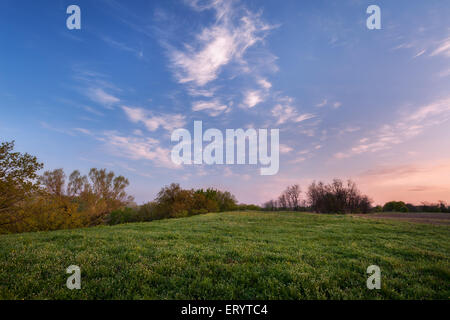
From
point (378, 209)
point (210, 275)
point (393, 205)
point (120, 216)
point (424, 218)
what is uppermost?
point (210, 275)

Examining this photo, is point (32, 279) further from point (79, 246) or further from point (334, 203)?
point (334, 203)

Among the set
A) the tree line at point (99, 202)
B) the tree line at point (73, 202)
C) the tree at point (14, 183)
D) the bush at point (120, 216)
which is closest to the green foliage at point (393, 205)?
the tree line at point (99, 202)

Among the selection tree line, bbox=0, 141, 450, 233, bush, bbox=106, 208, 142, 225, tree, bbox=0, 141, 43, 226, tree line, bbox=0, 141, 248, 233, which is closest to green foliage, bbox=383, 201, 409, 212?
tree line, bbox=0, 141, 450, 233

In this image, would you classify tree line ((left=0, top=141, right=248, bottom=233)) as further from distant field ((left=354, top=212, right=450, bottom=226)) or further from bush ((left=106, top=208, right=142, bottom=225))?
distant field ((left=354, top=212, right=450, bottom=226))

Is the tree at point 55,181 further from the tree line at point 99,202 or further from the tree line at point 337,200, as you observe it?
the tree line at point 337,200

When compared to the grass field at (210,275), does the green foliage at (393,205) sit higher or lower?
lower

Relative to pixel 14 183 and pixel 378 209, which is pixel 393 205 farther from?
pixel 14 183

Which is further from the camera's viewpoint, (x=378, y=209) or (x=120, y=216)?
(x=378, y=209)

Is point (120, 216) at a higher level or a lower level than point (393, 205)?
higher

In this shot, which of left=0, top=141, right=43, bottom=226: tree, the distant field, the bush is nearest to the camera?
left=0, top=141, right=43, bottom=226: tree

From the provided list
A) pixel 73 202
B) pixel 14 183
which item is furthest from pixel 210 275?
pixel 73 202

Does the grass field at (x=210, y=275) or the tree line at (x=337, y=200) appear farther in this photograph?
the tree line at (x=337, y=200)

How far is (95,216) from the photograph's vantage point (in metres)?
36.6
